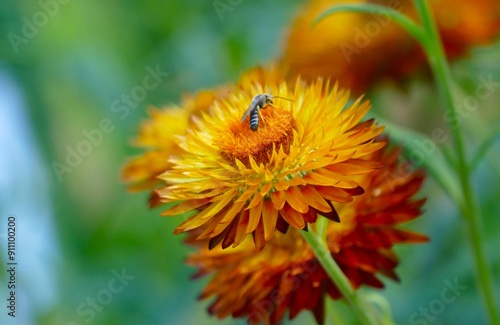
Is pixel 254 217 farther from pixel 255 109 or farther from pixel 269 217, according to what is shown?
pixel 255 109

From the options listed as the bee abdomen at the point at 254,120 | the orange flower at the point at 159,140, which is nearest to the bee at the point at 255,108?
the bee abdomen at the point at 254,120

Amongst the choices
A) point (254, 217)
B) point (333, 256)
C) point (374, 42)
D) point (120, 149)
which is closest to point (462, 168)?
point (333, 256)

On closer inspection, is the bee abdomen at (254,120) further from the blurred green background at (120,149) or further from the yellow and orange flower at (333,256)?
the blurred green background at (120,149)

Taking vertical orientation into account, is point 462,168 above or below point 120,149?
below

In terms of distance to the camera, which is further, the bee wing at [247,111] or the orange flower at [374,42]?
the orange flower at [374,42]

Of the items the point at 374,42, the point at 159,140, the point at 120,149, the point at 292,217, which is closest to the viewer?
the point at 292,217

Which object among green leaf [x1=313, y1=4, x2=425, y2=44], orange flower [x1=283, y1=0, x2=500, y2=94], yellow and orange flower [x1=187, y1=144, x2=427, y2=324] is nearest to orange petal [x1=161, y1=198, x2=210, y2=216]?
yellow and orange flower [x1=187, y1=144, x2=427, y2=324]
